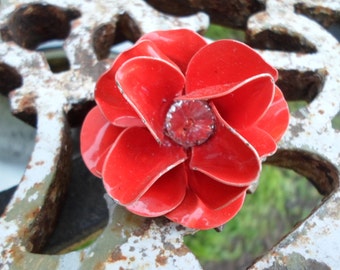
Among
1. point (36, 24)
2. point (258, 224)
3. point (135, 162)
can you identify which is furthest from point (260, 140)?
point (258, 224)

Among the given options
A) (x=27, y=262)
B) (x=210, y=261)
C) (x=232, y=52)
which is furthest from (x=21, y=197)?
(x=210, y=261)

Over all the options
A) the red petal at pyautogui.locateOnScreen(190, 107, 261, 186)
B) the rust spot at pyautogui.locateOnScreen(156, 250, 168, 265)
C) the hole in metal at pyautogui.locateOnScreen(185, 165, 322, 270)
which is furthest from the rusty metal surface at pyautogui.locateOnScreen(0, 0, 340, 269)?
the hole in metal at pyautogui.locateOnScreen(185, 165, 322, 270)

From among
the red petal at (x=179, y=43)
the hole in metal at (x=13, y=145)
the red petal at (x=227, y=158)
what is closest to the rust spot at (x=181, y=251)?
the red petal at (x=227, y=158)

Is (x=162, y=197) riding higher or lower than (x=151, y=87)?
lower

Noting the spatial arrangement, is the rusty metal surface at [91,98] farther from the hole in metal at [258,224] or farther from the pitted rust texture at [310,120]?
the hole in metal at [258,224]

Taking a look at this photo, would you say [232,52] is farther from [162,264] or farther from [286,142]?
[162,264]

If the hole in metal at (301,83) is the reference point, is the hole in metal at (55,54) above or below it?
below

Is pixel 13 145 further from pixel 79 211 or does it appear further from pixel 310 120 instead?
pixel 310 120
